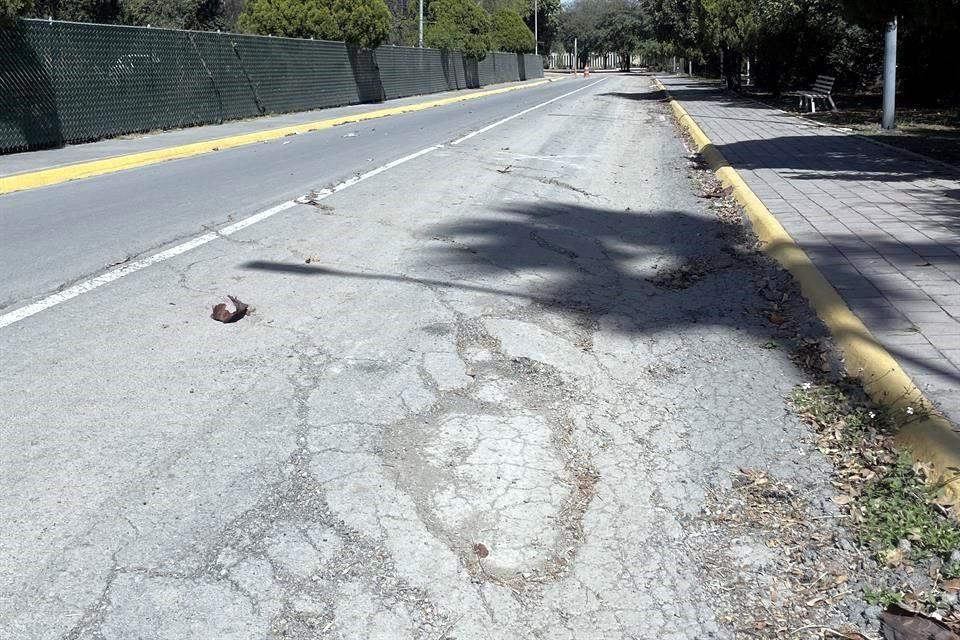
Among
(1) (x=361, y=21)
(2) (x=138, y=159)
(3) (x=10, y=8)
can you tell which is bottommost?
(2) (x=138, y=159)

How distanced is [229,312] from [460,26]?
55062mm

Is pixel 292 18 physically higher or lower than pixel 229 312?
higher

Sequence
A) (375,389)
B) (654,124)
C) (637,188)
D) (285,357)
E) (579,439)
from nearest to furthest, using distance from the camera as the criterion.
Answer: (579,439), (375,389), (285,357), (637,188), (654,124)

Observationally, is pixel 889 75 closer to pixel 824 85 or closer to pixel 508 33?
pixel 824 85

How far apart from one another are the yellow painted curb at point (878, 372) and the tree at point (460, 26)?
48660mm

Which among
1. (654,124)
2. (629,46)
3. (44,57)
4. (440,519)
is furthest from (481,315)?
(629,46)

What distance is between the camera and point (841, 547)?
3.38 m

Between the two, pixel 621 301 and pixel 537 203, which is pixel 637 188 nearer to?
pixel 537 203

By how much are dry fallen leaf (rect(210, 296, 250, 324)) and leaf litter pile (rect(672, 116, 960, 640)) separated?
3.27m

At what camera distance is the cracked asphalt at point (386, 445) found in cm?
304

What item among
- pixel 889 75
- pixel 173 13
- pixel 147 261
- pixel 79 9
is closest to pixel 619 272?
pixel 147 261

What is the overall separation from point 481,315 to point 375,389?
4.72 ft

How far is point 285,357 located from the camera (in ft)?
17.2

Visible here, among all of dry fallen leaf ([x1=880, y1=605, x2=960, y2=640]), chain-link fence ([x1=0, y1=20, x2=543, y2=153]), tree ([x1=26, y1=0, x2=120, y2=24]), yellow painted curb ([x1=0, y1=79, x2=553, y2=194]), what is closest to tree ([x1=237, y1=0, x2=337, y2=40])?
chain-link fence ([x1=0, y1=20, x2=543, y2=153])
